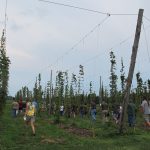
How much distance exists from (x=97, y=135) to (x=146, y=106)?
470 centimetres

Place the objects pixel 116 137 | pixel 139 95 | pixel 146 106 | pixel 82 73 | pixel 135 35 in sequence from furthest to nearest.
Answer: pixel 82 73 → pixel 139 95 → pixel 146 106 → pixel 135 35 → pixel 116 137

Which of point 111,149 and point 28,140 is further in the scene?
point 28,140

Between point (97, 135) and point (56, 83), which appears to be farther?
point (56, 83)

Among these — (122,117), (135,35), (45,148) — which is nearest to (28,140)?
(45,148)

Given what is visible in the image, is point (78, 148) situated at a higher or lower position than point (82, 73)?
lower

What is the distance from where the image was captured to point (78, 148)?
701 inches

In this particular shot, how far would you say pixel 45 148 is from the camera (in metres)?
17.5

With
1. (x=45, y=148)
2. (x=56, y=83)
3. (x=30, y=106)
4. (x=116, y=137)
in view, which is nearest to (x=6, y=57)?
(x=30, y=106)

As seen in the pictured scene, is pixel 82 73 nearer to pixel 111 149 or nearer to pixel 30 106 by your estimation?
pixel 30 106

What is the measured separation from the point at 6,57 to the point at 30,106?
538 inches

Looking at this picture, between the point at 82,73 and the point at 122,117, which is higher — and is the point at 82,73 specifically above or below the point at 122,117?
above

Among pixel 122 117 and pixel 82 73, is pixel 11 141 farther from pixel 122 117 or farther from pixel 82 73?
pixel 82 73

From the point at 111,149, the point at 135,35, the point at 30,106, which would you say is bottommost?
the point at 111,149

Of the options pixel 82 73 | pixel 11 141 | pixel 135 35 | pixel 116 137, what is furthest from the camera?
pixel 82 73
